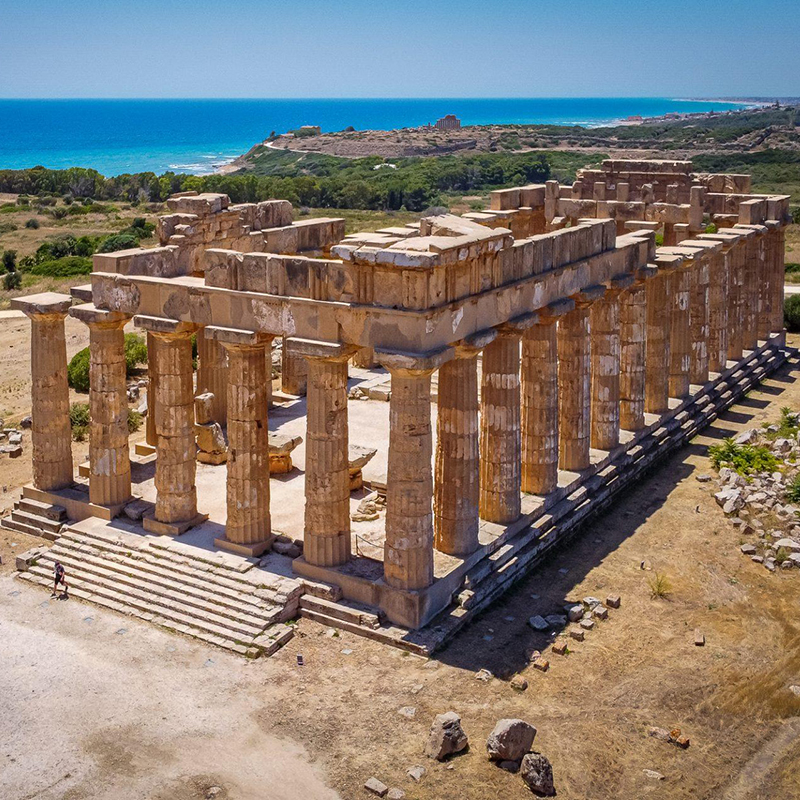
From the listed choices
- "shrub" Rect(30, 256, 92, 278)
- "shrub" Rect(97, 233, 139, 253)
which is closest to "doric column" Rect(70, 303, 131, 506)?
"shrub" Rect(30, 256, 92, 278)

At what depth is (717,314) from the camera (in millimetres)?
32531

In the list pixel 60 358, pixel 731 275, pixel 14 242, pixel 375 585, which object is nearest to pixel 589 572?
pixel 375 585

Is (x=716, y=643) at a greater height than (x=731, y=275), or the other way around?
(x=731, y=275)

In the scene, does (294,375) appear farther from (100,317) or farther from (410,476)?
(410,476)

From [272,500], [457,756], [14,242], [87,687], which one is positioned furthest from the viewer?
[14,242]

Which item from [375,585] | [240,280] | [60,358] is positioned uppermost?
[240,280]

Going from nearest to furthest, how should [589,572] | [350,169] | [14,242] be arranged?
[589,572]
[14,242]
[350,169]

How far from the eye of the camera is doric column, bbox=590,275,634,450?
989 inches

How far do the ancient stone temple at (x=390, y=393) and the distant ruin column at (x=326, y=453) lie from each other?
37mm

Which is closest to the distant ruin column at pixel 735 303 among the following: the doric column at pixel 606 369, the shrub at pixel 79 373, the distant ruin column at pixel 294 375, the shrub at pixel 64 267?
the doric column at pixel 606 369

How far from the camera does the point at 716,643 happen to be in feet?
63.0

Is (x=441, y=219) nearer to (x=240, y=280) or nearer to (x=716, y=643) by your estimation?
(x=240, y=280)

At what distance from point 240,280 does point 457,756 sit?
29.1ft

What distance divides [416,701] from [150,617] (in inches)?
208
